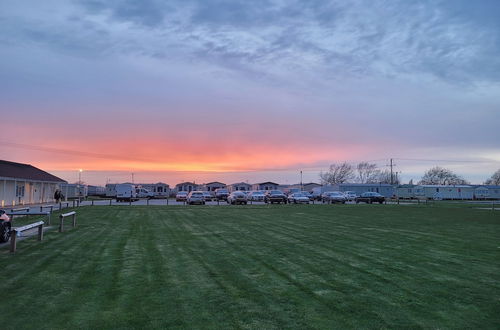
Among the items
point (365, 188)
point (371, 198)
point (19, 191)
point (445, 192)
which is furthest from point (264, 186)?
point (19, 191)

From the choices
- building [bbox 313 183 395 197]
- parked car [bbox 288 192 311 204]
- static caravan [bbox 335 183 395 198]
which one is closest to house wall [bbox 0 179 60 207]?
parked car [bbox 288 192 311 204]

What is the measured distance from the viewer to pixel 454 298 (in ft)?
21.3

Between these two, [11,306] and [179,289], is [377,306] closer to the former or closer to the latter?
[179,289]

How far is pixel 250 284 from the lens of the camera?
7273 mm

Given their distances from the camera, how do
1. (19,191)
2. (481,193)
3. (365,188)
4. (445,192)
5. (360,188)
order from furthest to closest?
(481,193) → (445,192) → (365,188) → (360,188) → (19,191)

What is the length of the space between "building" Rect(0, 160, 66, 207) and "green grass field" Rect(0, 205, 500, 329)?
26233 mm

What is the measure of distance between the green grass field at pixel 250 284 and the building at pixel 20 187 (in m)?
26.2

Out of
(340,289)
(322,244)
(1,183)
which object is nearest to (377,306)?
(340,289)

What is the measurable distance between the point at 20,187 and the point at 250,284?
3895 cm

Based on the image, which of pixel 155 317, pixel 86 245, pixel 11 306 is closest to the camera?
pixel 155 317

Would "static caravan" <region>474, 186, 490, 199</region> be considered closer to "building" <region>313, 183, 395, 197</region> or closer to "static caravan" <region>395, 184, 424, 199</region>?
"static caravan" <region>395, 184, 424, 199</region>

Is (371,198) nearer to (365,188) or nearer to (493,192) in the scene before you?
(365,188)

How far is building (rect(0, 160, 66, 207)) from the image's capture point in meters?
35.0

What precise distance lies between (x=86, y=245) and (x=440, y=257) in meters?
9.41
